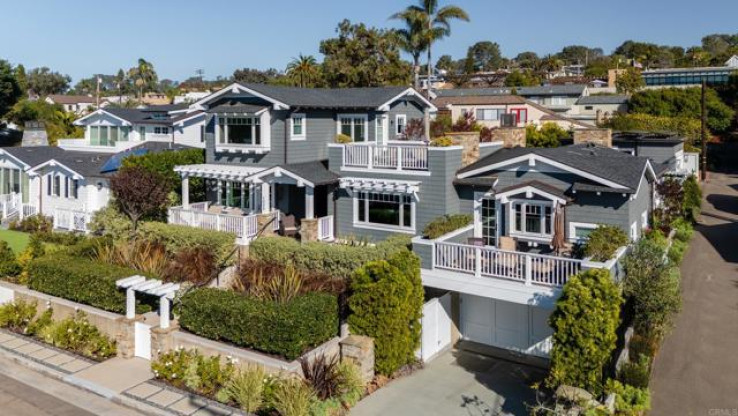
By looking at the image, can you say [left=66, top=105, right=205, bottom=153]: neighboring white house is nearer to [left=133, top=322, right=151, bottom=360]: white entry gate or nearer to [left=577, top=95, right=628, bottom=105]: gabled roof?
[left=133, top=322, right=151, bottom=360]: white entry gate

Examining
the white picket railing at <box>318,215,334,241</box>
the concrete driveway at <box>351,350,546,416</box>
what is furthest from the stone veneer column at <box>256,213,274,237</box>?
the concrete driveway at <box>351,350,546,416</box>

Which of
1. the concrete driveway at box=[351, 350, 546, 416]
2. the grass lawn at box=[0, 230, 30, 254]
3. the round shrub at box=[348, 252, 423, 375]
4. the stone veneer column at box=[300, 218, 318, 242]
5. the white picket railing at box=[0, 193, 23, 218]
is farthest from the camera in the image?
the white picket railing at box=[0, 193, 23, 218]

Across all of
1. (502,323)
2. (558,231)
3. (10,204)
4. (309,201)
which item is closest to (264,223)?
(309,201)

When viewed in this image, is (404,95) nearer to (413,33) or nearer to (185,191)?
(185,191)

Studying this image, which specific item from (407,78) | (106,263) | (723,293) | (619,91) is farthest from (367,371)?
(619,91)

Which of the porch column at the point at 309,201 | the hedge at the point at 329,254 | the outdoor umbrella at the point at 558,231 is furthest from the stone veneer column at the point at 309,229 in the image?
the outdoor umbrella at the point at 558,231
